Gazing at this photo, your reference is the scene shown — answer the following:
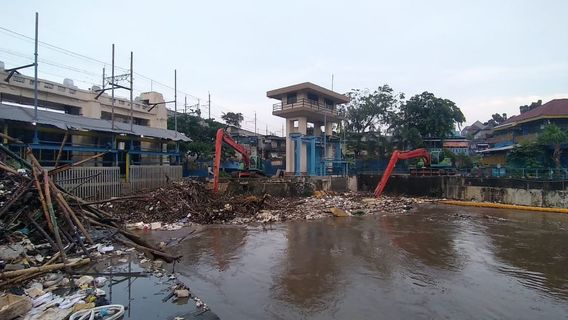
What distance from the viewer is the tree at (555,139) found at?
78.4 ft

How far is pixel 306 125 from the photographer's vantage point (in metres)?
32.8

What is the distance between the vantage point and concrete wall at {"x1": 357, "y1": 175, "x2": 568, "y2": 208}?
772 inches

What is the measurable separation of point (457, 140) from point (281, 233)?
34637mm

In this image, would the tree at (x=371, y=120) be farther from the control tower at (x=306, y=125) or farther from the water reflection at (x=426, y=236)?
the water reflection at (x=426, y=236)

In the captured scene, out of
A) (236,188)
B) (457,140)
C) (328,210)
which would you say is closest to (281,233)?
(328,210)

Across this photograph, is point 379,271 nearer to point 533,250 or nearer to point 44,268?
point 533,250

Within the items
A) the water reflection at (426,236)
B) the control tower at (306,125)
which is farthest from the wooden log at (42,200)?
the control tower at (306,125)

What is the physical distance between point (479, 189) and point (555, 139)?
6940 mm

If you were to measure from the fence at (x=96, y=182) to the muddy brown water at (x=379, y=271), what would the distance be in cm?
658

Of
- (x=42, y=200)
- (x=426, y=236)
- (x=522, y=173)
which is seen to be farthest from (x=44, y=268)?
(x=522, y=173)

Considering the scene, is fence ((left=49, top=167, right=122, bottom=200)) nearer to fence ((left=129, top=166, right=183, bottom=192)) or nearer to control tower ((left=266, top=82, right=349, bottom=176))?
fence ((left=129, top=166, right=183, bottom=192))

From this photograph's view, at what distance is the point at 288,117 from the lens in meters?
33.2

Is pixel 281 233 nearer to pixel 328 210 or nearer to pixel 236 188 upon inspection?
pixel 328 210

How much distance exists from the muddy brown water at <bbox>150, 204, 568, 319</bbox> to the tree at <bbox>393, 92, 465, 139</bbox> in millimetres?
21026
